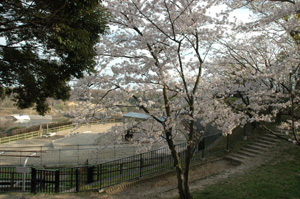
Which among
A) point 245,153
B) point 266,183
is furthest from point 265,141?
point 266,183

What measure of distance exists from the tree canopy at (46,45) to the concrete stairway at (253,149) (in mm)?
8274

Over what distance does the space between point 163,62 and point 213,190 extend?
483 centimetres

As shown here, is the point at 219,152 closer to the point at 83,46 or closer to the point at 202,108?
the point at 202,108

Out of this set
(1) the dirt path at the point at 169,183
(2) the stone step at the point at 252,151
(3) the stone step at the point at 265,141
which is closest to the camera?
(1) the dirt path at the point at 169,183

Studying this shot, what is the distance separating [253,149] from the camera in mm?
11008

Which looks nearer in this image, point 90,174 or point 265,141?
point 90,174

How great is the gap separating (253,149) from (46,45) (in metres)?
10.8

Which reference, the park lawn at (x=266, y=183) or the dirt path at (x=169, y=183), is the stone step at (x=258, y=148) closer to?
the dirt path at (x=169, y=183)

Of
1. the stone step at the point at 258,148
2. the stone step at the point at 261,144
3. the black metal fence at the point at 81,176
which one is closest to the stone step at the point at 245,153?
the stone step at the point at 258,148

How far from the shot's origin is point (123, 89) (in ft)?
20.4

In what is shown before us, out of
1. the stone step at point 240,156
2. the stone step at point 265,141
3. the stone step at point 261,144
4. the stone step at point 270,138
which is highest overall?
the stone step at point 270,138

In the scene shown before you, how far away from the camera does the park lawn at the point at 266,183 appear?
262 inches

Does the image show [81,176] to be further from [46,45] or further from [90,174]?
[46,45]

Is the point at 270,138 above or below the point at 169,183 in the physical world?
above
